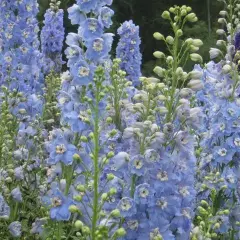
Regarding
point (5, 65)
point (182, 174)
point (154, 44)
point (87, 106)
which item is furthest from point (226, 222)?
point (154, 44)

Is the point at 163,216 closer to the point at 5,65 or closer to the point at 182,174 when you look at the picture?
the point at 182,174

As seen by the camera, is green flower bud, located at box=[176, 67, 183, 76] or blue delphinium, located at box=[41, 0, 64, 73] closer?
green flower bud, located at box=[176, 67, 183, 76]

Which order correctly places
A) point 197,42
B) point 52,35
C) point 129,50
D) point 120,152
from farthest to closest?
point 52,35
point 129,50
point 197,42
point 120,152

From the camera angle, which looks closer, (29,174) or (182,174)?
(182,174)

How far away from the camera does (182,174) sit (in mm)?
3275

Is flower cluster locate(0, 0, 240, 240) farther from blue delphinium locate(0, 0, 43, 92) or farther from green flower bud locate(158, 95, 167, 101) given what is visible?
blue delphinium locate(0, 0, 43, 92)

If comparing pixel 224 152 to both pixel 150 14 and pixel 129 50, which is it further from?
pixel 150 14

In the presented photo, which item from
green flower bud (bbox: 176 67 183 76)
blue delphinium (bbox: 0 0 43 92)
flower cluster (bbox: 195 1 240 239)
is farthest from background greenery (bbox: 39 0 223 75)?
green flower bud (bbox: 176 67 183 76)

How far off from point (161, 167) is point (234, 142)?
3.99 ft

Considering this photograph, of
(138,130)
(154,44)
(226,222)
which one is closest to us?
(138,130)

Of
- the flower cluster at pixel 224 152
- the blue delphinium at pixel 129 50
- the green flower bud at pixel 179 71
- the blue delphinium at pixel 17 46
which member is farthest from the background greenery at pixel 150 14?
the green flower bud at pixel 179 71

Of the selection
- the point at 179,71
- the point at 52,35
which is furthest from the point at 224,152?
the point at 52,35

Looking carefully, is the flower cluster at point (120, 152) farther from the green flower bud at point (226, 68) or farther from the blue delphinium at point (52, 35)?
the blue delphinium at point (52, 35)

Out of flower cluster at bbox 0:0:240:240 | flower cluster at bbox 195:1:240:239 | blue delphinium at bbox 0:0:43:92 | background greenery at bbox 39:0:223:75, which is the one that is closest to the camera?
flower cluster at bbox 0:0:240:240
